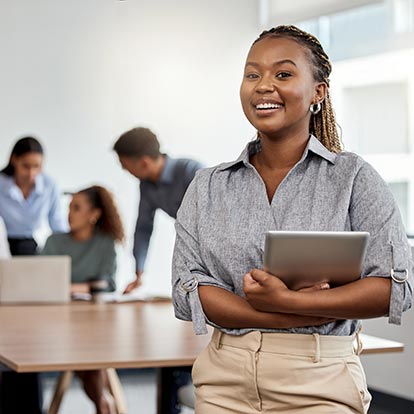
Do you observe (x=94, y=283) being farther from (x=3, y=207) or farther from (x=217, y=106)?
(x=217, y=106)

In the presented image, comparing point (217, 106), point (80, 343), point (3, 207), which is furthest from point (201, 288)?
point (217, 106)

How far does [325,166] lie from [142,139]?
12.1 ft

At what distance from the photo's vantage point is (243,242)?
191 centimetres

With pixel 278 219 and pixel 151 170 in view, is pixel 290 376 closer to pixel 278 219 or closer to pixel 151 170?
pixel 278 219

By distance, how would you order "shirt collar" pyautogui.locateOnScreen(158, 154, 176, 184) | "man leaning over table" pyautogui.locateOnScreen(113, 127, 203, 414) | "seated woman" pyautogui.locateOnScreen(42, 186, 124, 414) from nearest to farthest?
"man leaning over table" pyautogui.locateOnScreen(113, 127, 203, 414) < "shirt collar" pyautogui.locateOnScreen(158, 154, 176, 184) < "seated woman" pyautogui.locateOnScreen(42, 186, 124, 414)

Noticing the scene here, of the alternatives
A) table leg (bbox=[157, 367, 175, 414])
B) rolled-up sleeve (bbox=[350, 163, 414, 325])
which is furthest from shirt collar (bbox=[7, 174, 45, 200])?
rolled-up sleeve (bbox=[350, 163, 414, 325])

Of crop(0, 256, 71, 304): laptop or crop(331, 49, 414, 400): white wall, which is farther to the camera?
crop(331, 49, 414, 400): white wall

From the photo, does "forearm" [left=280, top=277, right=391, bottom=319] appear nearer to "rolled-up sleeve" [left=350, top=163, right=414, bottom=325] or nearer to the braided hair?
"rolled-up sleeve" [left=350, top=163, right=414, bottom=325]

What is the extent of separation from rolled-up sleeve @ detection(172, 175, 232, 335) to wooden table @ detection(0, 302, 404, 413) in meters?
1.07

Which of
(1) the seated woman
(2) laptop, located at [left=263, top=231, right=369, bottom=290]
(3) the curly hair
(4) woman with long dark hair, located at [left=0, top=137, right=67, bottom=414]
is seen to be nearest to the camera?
(2) laptop, located at [left=263, top=231, right=369, bottom=290]

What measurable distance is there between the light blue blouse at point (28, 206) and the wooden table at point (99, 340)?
228cm

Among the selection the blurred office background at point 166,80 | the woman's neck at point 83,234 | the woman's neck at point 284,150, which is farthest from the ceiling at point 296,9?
the woman's neck at point 284,150

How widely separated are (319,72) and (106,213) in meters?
4.27

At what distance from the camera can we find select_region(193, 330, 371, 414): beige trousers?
1.83 m
